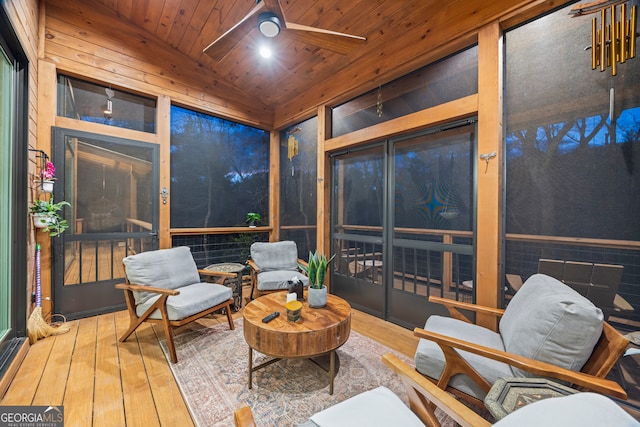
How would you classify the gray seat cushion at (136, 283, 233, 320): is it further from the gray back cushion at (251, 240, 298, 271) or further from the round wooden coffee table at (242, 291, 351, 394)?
the gray back cushion at (251, 240, 298, 271)

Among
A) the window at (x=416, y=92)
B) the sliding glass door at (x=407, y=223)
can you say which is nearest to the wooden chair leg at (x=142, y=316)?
the sliding glass door at (x=407, y=223)

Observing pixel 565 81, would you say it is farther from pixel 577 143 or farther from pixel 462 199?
pixel 462 199

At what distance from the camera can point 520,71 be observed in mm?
2123

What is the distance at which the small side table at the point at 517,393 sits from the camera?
3.32 feet

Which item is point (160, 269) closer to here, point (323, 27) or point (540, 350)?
point (540, 350)

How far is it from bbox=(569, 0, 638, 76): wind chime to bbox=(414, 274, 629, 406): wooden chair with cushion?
1487 mm

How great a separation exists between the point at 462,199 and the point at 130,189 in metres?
3.94

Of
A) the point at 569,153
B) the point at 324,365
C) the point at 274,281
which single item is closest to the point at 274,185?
the point at 274,281

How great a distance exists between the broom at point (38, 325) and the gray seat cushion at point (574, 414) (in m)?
3.60

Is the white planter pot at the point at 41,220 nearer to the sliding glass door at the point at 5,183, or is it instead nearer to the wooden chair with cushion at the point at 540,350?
the sliding glass door at the point at 5,183

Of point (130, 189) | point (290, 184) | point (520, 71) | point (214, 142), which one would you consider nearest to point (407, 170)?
point (520, 71)

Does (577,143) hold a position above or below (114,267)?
above

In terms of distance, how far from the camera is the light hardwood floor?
1.57 metres

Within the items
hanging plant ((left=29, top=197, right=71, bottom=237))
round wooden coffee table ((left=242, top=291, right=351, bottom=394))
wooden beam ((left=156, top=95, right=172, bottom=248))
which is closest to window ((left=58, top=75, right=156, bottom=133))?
wooden beam ((left=156, top=95, right=172, bottom=248))
